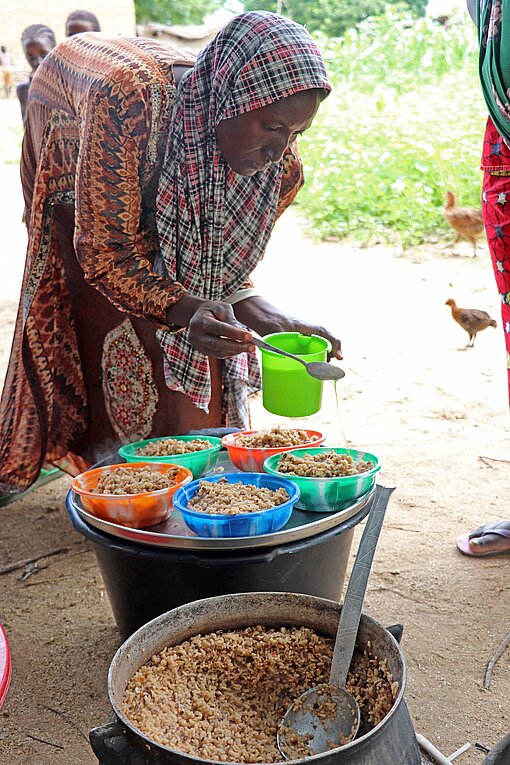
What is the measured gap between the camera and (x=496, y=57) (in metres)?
2.00

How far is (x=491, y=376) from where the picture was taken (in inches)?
171

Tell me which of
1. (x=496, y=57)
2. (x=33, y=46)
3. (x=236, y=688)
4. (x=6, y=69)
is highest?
(x=496, y=57)

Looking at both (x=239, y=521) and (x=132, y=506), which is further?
(x=132, y=506)

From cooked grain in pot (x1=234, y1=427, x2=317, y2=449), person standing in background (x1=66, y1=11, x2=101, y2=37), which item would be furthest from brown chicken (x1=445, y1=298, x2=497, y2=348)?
person standing in background (x1=66, y1=11, x2=101, y2=37)

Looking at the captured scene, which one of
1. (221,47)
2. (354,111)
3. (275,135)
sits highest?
(221,47)

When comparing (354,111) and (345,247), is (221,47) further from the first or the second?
(354,111)

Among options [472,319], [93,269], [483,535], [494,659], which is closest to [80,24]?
[472,319]

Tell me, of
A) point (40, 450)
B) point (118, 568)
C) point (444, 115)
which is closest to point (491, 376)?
point (40, 450)

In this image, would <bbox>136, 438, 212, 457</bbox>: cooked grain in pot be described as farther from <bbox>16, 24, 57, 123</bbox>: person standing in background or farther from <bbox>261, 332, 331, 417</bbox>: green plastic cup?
<bbox>16, 24, 57, 123</bbox>: person standing in background

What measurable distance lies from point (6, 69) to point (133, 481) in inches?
702

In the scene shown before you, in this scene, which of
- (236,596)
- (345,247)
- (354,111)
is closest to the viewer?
(236,596)

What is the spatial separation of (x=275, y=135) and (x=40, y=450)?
57.5 inches

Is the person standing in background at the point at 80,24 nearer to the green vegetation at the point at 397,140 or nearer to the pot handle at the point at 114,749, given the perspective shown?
the green vegetation at the point at 397,140

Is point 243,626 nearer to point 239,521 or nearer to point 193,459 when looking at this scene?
point 239,521
